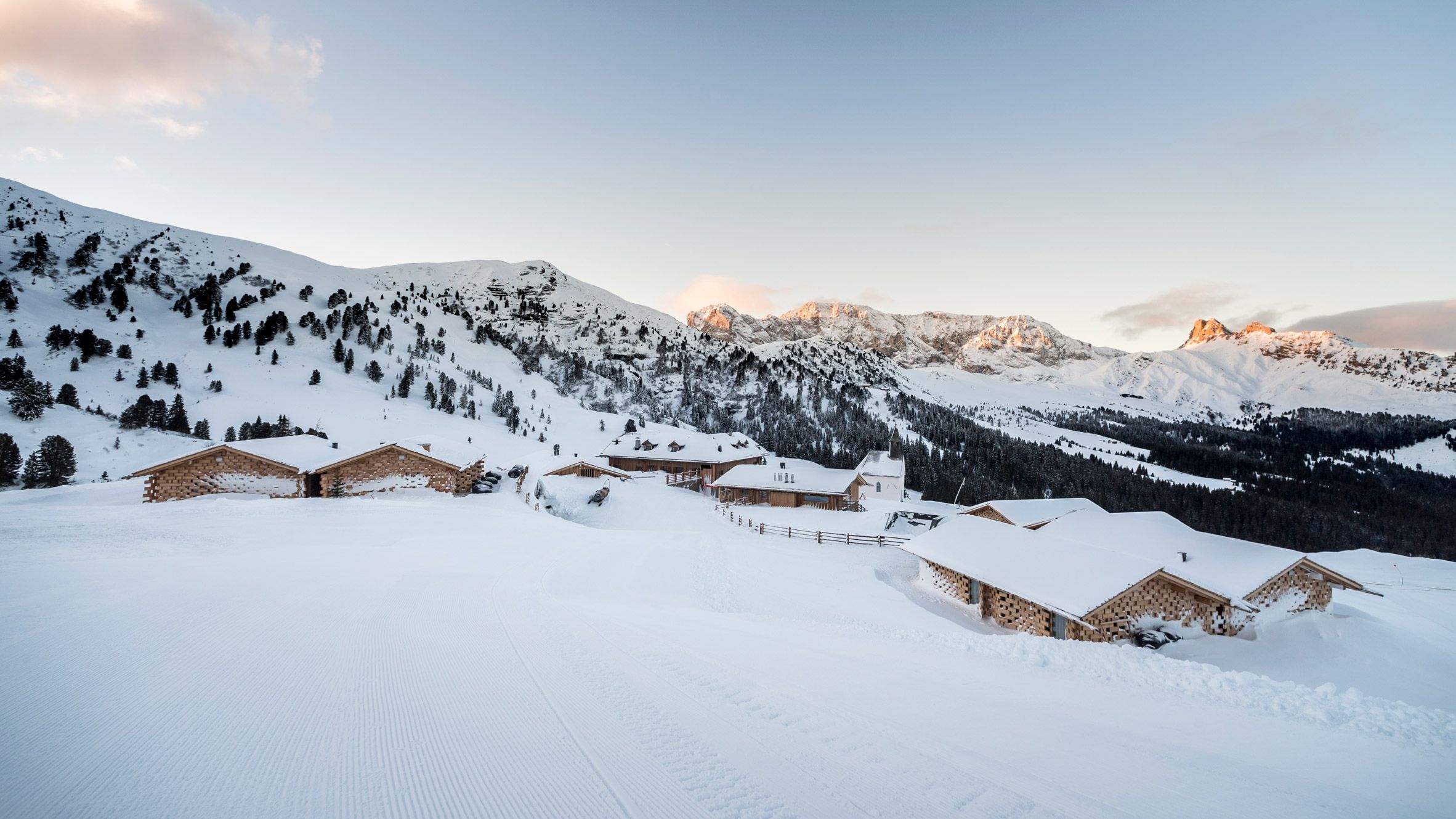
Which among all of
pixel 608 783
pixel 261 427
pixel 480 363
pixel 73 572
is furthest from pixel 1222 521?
pixel 480 363

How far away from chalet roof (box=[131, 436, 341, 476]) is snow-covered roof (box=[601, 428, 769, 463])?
31.0m

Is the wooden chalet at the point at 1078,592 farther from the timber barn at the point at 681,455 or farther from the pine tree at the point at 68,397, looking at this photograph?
the pine tree at the point at 68,397

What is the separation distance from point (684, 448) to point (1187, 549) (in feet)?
157

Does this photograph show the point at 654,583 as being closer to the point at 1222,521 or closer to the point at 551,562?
the point at 551,562

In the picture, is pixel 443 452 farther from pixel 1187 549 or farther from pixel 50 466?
pixel 1187 549

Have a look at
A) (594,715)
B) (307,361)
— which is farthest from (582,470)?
(307,361)

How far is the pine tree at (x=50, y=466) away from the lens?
33.3 m

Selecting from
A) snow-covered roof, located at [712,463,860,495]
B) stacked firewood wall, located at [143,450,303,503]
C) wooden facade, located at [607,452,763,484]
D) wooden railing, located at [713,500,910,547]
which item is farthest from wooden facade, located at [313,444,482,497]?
wooden facade, located at [607,452,763,484]

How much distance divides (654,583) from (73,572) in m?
13.5

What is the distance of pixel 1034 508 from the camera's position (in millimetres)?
33031

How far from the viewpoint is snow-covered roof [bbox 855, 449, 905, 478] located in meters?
51.2

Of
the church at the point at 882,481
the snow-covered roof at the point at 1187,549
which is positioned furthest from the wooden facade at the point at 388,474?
the church at the point at 882,481

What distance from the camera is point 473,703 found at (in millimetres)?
6219

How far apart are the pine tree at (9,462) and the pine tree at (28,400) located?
11.2 m
